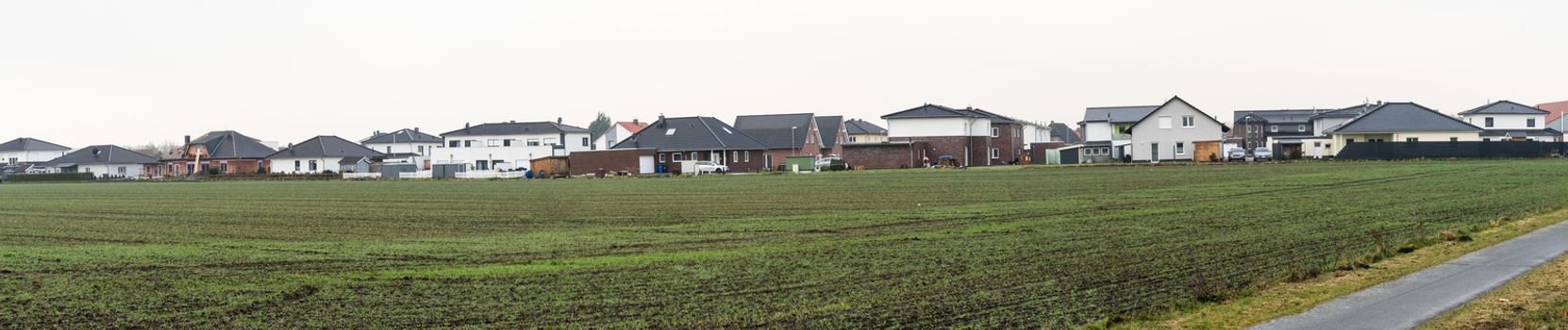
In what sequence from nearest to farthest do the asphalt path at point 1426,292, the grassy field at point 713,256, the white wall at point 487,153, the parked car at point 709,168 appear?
the asphalt path at point 1426,292
the grassy field at point 713,256
the parked car at point 709,168
the white wall at point 487,153

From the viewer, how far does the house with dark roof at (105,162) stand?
10925 cm

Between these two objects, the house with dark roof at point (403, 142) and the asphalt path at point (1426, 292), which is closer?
the asphalt path at point (1426, 292)

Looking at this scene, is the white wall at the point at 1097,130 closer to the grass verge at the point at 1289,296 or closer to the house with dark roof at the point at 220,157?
the house with dark roof at the point at 220,157

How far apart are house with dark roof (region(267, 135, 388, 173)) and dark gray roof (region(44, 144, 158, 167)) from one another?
1595 cm

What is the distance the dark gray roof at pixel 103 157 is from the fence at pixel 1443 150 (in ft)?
345

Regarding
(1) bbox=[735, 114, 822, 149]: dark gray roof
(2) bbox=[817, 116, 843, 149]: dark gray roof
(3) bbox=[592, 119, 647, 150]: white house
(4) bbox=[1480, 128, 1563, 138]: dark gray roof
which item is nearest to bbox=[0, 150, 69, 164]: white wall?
(3) bbox=[592, 119, 647, 150]: white house

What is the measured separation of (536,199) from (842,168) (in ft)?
113

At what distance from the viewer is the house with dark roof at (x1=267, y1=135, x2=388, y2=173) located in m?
104

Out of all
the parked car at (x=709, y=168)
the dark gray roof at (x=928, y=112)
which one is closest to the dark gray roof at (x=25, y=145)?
the parked car at (x=709, y=168)

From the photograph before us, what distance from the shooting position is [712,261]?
47.3 ft

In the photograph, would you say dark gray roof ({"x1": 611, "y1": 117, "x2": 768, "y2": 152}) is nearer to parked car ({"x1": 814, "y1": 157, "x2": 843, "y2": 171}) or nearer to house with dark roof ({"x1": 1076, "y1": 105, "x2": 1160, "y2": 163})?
parked car ({"x1": 814, "y1": 157, "x2": 843, "y2": 171})

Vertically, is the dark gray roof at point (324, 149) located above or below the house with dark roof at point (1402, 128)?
above

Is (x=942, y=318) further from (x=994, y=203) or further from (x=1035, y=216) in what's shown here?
(x=994, y=203)

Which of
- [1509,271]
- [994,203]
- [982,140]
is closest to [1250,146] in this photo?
[982,140]
